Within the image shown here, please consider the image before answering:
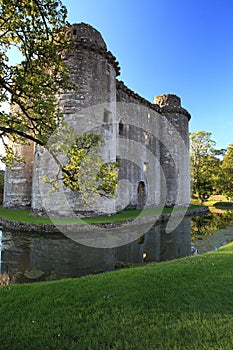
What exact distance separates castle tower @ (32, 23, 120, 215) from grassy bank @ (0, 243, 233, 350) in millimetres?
8740

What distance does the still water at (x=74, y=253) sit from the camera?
6531mm

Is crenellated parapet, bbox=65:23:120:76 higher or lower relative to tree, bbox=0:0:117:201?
higher

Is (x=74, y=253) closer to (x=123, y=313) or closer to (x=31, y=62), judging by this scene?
(x=123, y=313)

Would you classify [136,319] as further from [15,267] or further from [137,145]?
[137,145]

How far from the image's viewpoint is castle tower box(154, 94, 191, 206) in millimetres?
24734

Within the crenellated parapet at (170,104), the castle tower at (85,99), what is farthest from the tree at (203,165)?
the castle tower at (85,99)

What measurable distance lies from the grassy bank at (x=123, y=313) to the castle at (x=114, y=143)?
2.39 metres

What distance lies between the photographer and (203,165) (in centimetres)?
3092

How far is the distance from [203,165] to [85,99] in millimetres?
22266

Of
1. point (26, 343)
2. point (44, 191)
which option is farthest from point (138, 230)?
point (26, 343)

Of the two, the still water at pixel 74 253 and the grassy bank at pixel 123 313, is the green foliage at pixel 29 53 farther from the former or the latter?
the still water at pixel 74 253

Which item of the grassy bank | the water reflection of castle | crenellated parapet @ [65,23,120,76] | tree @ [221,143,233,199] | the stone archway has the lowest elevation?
the water reflection of castle

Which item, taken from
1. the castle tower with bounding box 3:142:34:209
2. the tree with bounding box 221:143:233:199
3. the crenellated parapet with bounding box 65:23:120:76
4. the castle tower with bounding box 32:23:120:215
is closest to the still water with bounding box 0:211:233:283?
the castle tower with bounding box 32:23:120:215

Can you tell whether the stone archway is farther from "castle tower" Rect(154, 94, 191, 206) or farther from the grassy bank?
the grassy bank
